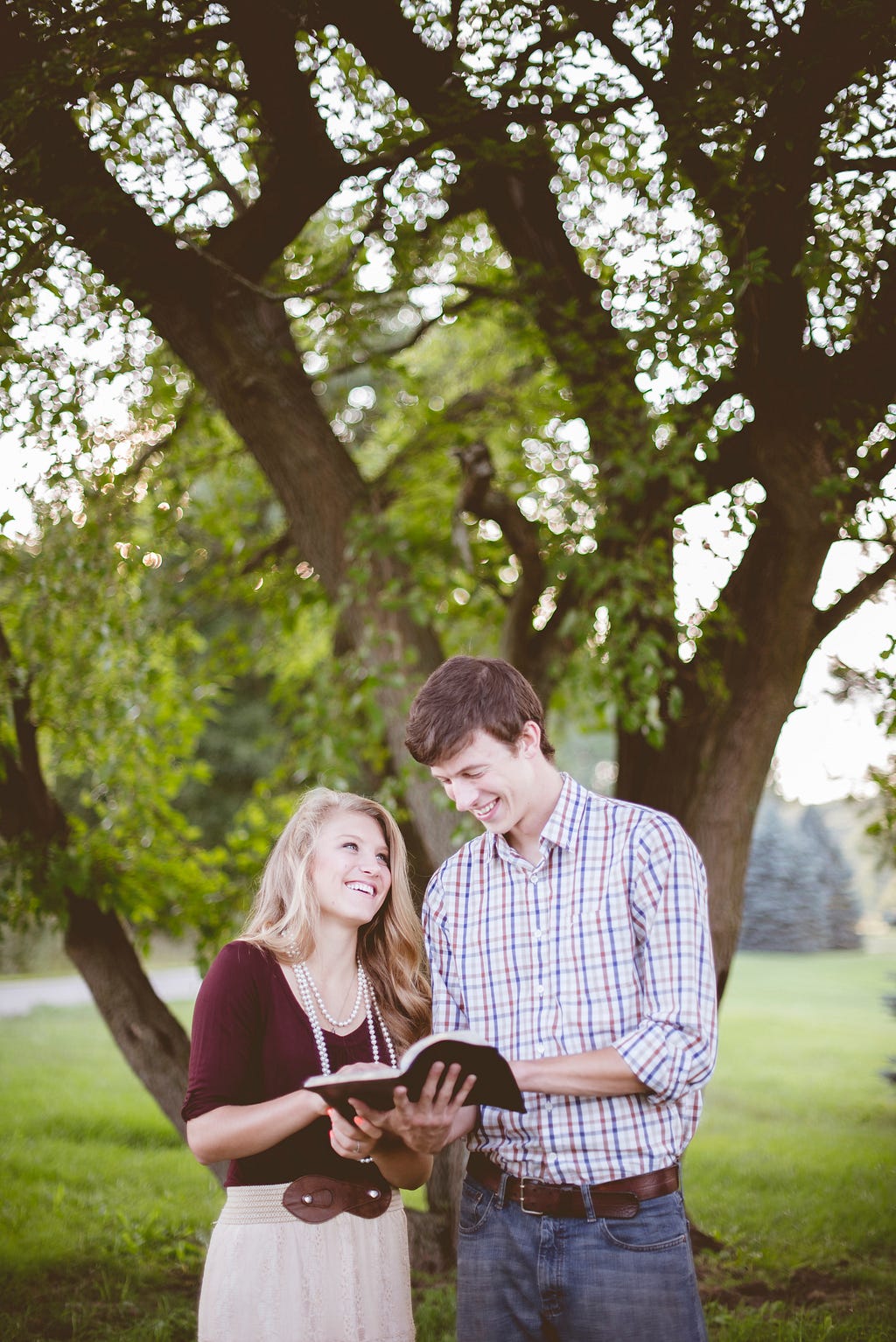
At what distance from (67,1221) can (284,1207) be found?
401cm

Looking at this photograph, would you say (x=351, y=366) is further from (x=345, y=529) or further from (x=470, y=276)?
(x=345, y=529)

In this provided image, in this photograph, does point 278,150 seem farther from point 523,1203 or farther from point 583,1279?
point 583,1279

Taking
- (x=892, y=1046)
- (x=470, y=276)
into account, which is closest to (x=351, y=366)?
(x=470, y=276)

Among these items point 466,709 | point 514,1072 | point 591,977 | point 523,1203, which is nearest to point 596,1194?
point 523,1203

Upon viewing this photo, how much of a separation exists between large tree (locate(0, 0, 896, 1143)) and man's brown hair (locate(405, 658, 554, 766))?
1764 millimetres

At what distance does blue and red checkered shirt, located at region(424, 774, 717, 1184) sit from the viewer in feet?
7.22

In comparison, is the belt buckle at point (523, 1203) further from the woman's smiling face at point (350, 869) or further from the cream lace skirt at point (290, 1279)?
the woman's smiling face at point (350, 869)

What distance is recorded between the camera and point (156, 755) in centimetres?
560

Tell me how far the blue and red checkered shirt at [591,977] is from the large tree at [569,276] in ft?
6.24

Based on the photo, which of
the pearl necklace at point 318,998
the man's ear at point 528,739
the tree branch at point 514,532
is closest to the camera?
the man's ear at point 528,739

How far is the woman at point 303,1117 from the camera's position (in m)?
2.38

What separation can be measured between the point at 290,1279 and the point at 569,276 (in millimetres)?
4100

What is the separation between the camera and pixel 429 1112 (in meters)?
2.17

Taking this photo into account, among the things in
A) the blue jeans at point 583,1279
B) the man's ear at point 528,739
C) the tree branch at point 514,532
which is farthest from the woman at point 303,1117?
the tree branch at point 514,532
